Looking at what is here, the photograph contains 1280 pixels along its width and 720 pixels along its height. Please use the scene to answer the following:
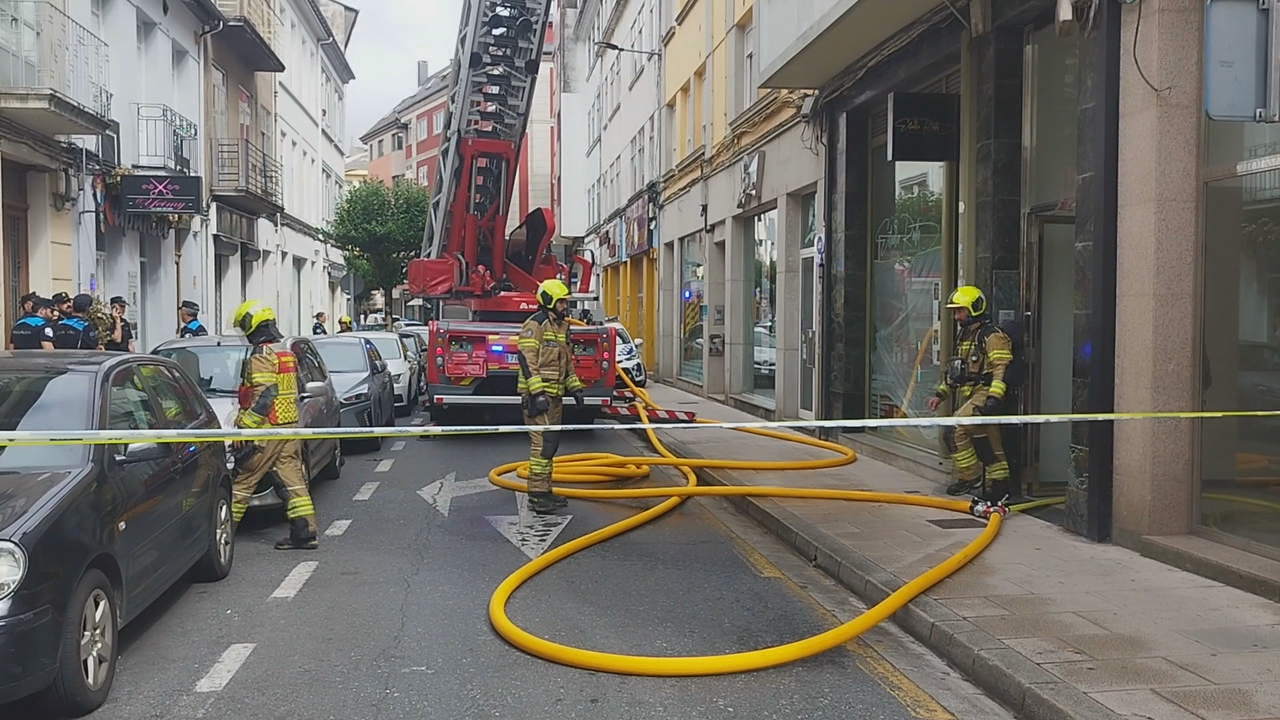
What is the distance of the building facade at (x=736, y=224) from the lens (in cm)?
1575

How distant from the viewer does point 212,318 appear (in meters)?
26.0

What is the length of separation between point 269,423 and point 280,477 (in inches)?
15.8

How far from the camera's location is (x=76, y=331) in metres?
11.7

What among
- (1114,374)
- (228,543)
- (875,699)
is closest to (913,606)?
(875,699)

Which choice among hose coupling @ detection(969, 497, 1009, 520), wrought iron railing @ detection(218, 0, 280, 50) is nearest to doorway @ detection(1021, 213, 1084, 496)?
hose coupling @ detection(969, 497, 1009, 520)

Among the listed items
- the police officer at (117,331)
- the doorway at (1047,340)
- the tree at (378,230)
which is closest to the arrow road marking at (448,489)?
the doorway at (1047,340)

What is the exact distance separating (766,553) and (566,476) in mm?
3336

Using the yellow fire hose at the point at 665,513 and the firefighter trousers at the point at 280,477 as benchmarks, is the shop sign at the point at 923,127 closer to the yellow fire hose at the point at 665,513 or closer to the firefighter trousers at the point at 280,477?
the yellow fire hose at the point at 665,513

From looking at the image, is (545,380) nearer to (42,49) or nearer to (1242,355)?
(1242,355)

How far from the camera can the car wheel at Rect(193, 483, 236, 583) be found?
22.0 feet

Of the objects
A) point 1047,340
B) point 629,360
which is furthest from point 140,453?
point 629,360

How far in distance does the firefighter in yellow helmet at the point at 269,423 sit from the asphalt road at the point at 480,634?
10.4 inches

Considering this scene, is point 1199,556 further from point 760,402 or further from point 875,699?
point 760,402

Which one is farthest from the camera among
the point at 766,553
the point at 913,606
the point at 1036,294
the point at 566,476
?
the point at 566,476
